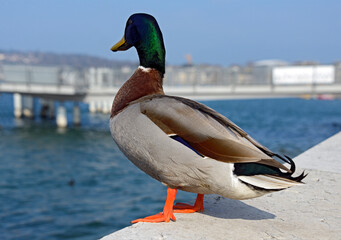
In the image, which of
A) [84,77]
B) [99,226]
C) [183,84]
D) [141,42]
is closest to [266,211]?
→ [141,42]

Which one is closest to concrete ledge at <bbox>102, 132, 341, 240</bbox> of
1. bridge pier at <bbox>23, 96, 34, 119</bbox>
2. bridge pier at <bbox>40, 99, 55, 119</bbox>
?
bridge pier at <bbox>40, 99, 55, 119</bbox>

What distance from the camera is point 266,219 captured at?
320cm

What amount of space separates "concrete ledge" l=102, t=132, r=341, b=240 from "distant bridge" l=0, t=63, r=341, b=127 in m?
24.0

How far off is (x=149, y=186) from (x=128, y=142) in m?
12.5

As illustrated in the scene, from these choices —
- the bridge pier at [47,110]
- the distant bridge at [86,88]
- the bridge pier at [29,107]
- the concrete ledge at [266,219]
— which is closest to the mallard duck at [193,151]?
the concrete ledge at [266,219]

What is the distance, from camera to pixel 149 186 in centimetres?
1518

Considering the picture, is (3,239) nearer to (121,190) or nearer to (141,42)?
(121,190)

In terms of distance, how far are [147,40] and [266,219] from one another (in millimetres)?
1590

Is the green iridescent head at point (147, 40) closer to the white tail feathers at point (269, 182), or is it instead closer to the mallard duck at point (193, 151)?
the mallard duck at point (193, 151)

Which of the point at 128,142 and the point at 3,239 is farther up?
the point at 128,142

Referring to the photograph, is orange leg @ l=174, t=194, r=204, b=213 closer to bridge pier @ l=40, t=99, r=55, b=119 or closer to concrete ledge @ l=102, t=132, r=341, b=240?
concrete ledge @ l=102, t=132, r=341, b=240

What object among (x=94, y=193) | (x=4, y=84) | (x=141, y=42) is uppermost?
→ (x=141, y=42)

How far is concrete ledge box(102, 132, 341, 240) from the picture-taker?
9.37 ft

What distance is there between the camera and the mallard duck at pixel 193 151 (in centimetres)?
266
